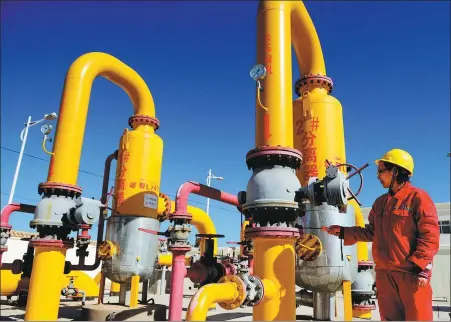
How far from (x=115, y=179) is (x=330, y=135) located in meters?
5.96

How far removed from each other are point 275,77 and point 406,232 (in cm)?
280

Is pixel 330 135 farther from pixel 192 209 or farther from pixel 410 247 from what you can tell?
pixel 192 209

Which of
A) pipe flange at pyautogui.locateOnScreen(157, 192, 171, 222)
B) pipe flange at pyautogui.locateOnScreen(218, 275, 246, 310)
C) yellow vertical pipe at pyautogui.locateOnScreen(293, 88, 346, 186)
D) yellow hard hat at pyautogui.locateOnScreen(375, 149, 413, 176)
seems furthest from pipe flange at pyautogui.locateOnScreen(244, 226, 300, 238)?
pipe flange at pyautogui.locateOnScreen(157, 192, 171, 222)

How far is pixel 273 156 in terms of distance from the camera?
15.8 ft

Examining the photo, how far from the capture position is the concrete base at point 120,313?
28.4 ft

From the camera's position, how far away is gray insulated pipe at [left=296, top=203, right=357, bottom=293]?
6145 millimetres

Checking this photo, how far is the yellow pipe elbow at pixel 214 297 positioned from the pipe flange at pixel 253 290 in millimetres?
96

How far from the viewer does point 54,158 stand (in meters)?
7.73

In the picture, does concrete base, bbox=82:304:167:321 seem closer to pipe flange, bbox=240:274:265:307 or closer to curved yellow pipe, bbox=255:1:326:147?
pipe flange, bbox=240:274:265:307

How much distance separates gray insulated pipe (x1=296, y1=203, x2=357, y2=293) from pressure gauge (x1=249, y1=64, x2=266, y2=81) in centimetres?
254

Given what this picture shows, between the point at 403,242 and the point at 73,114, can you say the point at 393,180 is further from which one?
the point at 73,114

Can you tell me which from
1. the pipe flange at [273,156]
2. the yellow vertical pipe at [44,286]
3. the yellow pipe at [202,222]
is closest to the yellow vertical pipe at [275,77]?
the pipe flange at [273,156]

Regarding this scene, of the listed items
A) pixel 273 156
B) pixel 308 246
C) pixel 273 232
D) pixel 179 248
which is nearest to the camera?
pixel 273 232

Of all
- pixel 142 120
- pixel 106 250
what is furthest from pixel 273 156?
pixel 142 120
